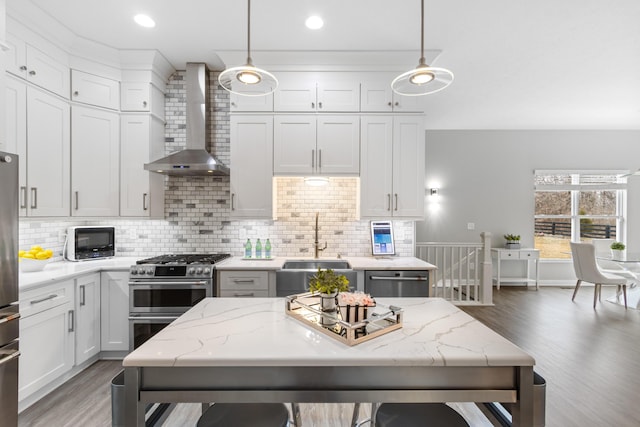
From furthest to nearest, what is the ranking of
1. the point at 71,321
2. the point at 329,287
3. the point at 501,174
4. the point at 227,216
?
1. the point at 501,174
2. the point at 227,216
3. the point at 71,321
4. the point at 329,287

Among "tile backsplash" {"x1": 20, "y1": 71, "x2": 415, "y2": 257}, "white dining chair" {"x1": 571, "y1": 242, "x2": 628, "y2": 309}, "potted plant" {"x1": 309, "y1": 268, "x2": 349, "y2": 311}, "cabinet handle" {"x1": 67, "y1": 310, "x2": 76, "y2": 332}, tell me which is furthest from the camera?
"white dining chair" {"x1": 571, "y1": 242, "x2": 628, "y2": 309}

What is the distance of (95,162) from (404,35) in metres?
3.23

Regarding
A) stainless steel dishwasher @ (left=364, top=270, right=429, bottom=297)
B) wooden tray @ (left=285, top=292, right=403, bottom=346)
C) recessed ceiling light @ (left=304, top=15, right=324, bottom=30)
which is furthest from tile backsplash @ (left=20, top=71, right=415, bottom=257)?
wooden tray @ (left=285, top=292, right=403, bottom=346)

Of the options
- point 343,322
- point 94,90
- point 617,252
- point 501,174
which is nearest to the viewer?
point 343,322

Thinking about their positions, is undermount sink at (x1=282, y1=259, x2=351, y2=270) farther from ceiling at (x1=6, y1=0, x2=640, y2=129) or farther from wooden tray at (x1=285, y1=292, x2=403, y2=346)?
ceiling at (x1=6, y1=0, x2=640, y2=129)

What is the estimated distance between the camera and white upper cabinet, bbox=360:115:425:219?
329 centimetres

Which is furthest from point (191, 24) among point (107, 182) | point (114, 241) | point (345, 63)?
point (114, 241)

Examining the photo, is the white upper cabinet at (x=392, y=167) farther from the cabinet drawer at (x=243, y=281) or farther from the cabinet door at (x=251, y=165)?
the cabinet drawer at (x=243, y=281)

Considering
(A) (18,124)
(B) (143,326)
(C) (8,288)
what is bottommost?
(B) (143,326)

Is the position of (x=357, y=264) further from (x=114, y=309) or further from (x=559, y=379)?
(x=114, y=309)

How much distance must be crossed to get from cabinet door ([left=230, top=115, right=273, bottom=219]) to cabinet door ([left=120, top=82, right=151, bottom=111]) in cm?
91

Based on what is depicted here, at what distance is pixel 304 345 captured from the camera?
3.81 ft

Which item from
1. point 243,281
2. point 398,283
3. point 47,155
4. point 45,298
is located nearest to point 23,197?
point 47,155

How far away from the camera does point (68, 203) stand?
2.91 meters
